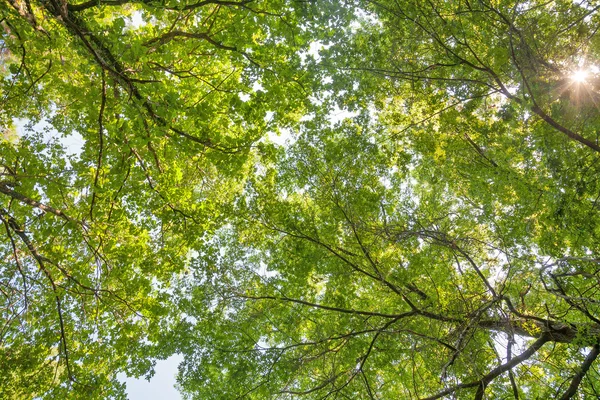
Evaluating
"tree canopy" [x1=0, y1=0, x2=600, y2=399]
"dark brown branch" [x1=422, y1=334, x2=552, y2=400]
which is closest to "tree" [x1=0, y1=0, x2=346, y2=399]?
"tree canopy" [x1=0, y1=0, x2=600, y2=399]

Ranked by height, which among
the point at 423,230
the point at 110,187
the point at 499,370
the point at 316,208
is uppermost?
the point at 316,208

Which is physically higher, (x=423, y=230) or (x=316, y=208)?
(x=316, y=208)

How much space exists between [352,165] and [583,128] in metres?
3.86

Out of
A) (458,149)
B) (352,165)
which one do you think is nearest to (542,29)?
(458,149)

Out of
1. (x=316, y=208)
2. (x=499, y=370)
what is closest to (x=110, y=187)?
(x=316, y=208)

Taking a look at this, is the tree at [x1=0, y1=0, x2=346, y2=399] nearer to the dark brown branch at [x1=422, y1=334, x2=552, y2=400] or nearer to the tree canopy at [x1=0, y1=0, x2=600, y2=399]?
the tree canopy at [x1=0, y1=0, x2=600, y2=399]

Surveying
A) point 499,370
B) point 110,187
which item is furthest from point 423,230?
point 110,187

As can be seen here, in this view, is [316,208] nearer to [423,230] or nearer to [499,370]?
[423,230]

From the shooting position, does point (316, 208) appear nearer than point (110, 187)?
No

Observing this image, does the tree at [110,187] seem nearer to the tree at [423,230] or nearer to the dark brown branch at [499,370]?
the tree at [423,230]

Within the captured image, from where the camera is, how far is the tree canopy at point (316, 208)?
18.9 ft

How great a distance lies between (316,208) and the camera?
886cm

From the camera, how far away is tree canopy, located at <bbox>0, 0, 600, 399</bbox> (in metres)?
5.75

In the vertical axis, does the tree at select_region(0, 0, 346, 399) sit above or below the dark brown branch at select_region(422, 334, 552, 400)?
above
